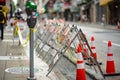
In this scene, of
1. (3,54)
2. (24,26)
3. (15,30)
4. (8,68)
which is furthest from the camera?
(24,26)

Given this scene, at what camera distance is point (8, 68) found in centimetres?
1204

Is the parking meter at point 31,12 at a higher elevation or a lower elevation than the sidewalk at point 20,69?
higher

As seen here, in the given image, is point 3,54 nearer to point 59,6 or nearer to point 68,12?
point 68,12

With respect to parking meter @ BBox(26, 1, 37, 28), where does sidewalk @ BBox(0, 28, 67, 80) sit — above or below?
below

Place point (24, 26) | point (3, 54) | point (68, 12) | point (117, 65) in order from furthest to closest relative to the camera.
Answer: point (68, 12) < point (24, 26) < point (3, 54) < point (117, 65)

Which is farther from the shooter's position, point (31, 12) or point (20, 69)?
point (20, 69)

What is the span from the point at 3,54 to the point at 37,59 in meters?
1.81

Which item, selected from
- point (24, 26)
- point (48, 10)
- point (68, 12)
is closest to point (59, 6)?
point (68, 12)

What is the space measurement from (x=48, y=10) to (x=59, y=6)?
32.8 meters

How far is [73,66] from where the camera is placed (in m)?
12.8

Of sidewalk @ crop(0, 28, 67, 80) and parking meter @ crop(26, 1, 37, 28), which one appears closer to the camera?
parking meter @ crop(26, 1, 37, 28)

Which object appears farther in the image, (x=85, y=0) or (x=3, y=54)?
(x=85, y=0)

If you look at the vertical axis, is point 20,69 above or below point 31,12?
below

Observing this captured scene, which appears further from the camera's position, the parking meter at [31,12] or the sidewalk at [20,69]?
the sidewalk at [20,69]
